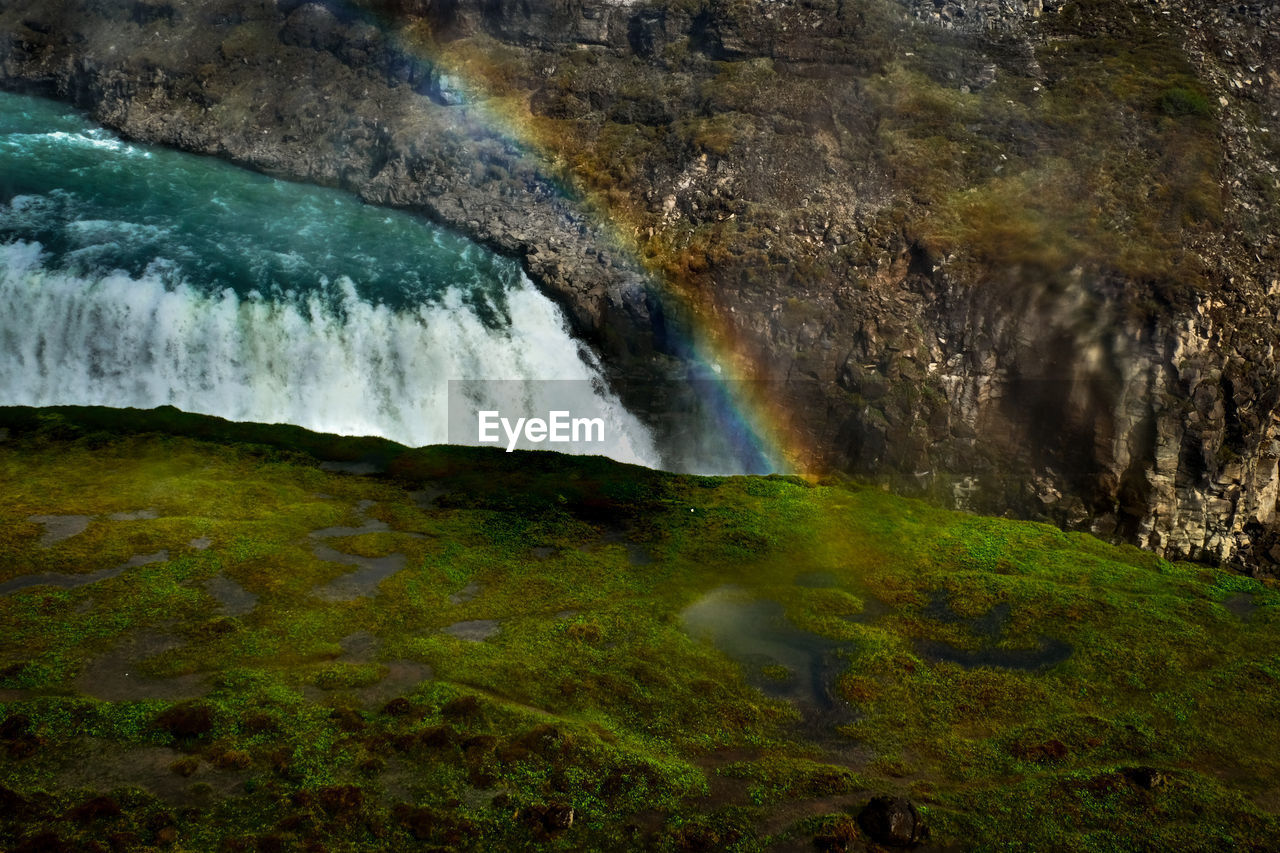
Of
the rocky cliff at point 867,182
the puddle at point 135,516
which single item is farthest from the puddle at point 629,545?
the puddle at point 135,516

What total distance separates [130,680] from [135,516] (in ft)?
36.1

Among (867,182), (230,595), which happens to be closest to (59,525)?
(230,595)

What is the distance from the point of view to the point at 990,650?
3253 centimetres

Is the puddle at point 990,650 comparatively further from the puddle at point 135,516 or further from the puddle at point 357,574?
the puddle at point 135,516

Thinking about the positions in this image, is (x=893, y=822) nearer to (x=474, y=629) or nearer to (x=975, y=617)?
(x=975, y=617)

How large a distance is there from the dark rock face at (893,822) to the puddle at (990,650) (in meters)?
9.26

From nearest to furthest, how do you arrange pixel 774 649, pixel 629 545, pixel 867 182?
pixel 774 649
pixel 629 545
pixel 867 182

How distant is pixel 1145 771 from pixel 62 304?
44425 millimetres

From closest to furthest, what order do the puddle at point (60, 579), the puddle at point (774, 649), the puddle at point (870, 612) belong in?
the puddle at point (774, 649)
the puddle at point (60, 579)
the puddle at point (870, 612)

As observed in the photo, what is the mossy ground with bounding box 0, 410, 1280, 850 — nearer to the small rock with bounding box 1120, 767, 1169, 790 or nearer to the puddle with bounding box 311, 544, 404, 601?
the small rock with bounding box 1120, 767, 1169, 790

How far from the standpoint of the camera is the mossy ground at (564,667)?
22.5 m

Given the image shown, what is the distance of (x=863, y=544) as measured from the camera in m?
39.6

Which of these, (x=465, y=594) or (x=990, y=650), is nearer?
(x=990, y=650)

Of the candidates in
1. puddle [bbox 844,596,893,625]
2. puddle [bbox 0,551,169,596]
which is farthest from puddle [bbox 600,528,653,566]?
puddle [bbox 0,551,169,596]
